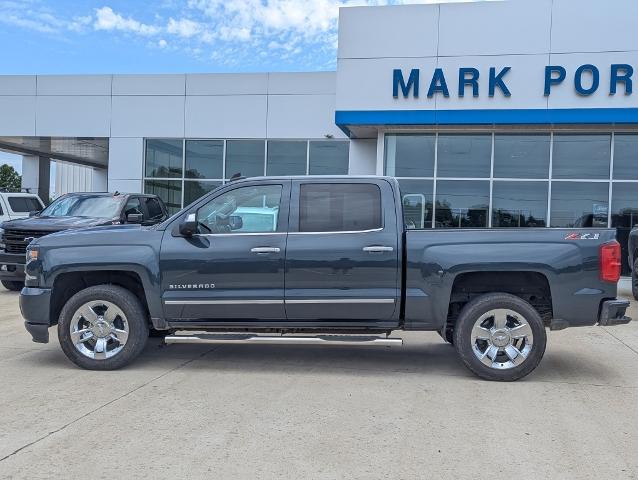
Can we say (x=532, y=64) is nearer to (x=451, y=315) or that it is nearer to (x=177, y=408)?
(x=451, y=315)

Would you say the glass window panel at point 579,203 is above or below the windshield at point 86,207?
above

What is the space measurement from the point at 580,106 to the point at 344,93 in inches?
212

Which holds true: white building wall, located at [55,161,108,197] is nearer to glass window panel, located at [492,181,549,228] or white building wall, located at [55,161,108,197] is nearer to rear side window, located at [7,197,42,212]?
rear side window, located at [7,197,42,212]

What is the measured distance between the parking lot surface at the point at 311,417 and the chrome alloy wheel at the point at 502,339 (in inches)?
9.5

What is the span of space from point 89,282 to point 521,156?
11.5 meters

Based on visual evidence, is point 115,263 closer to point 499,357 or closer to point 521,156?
point 499,357

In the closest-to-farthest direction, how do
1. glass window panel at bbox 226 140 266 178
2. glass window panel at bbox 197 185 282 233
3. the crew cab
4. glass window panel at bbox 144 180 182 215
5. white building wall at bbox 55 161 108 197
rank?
glass window panel at bbox 197 185 282 233 → the crew cab → glass window panel at bbox 226 140 266 178 → glass window panel at bbox 144 180 182 215 → white building wall at bbox 55 161 108 197

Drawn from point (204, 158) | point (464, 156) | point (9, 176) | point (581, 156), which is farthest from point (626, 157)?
point (9, 176)

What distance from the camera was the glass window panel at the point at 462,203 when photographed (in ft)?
49.0

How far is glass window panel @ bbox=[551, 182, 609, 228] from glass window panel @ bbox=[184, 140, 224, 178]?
31.6ft

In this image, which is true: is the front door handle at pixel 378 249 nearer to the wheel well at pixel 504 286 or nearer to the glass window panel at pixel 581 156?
the wheel well at pixel 504 286

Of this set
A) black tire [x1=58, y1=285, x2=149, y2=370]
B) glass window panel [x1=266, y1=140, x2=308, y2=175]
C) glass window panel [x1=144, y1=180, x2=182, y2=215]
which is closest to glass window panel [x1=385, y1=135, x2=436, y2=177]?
glass window panel [x1=266, y1=140, x2=308, y2=175]

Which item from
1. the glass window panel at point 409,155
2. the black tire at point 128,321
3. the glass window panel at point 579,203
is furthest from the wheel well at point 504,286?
the glass window panel at point 409,155

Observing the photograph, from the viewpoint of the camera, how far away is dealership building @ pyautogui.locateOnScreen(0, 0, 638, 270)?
1349 centimetres
